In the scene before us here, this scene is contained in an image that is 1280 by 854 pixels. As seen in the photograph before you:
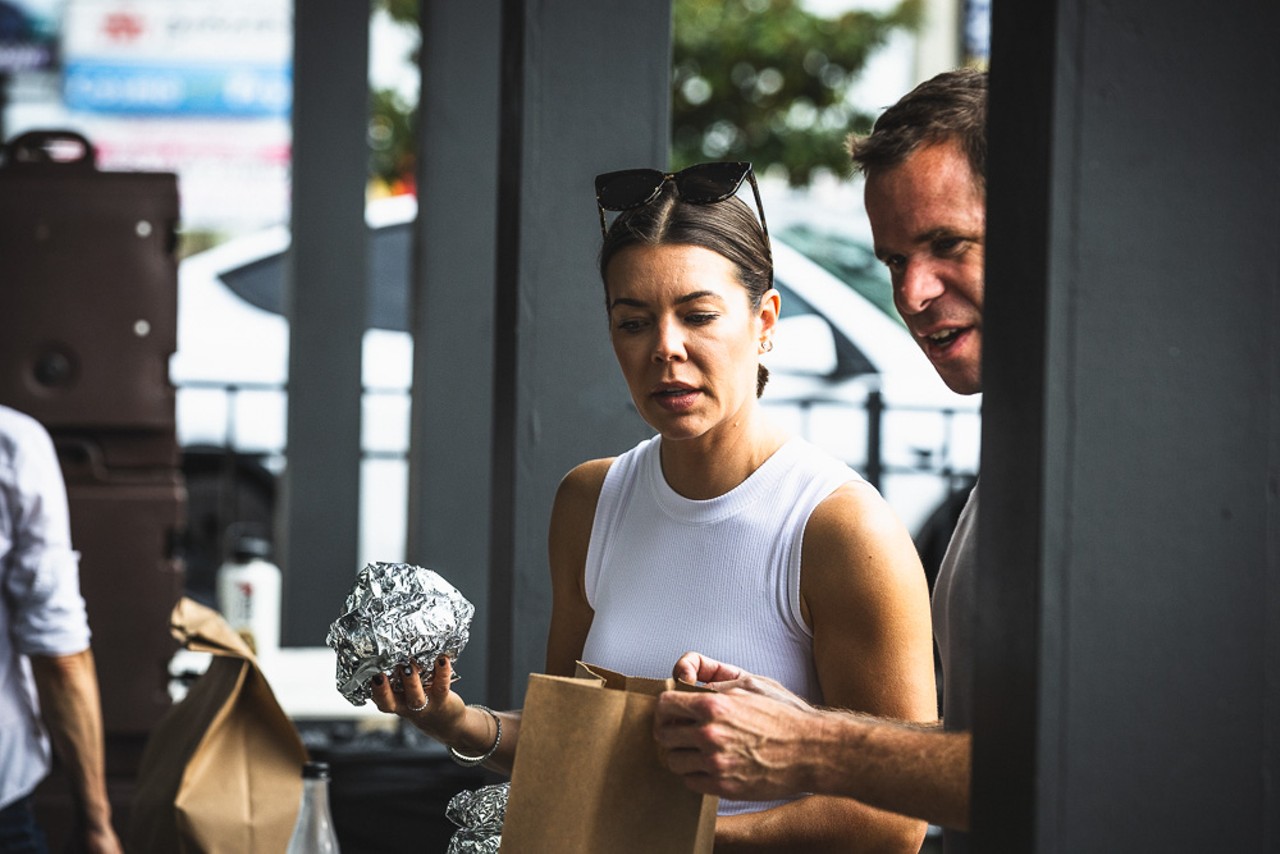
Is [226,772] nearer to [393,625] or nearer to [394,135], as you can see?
[393,625]

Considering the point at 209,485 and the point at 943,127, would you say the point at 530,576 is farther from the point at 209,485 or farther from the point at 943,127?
the point at 209,485

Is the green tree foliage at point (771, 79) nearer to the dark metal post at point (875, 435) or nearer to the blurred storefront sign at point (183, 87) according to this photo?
the blurred storefront sign at point (183, 87)

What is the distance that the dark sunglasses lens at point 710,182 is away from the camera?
2.23 metres

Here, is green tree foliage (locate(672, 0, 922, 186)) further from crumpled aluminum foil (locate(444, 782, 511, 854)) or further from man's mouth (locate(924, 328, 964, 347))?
crumpled aluminum foil (locate(444, 782, 511, 854))

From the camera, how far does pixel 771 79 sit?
1691 cm

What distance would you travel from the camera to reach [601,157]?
295 centimetres

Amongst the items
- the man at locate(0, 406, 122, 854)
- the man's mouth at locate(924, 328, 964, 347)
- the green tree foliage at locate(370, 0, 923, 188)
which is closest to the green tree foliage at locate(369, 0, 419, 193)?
the green tree foliage at locate(370, 0, 923, 188)

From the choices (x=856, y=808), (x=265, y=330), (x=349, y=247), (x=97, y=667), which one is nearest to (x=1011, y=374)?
(x=856, y=808)

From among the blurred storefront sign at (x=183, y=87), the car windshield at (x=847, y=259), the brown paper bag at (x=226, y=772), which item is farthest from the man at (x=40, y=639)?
the blurred storefront sign at (x=183, y=87)

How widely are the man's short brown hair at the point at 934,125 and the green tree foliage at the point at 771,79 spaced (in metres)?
14.4

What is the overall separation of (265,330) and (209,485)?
837 millimetres

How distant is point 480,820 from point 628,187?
36.1 inches

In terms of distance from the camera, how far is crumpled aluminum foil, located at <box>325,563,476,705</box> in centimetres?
195

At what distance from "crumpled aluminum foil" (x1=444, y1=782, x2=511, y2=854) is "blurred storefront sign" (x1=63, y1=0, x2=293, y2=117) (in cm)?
1569
